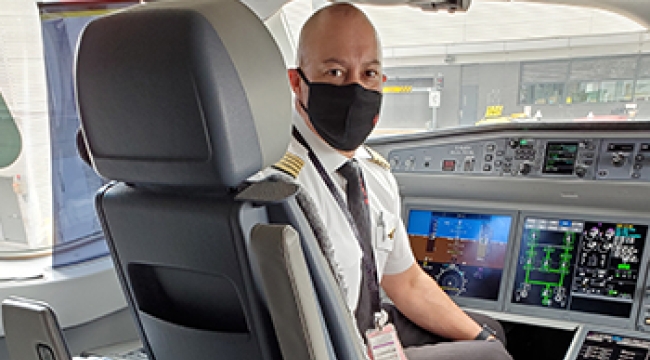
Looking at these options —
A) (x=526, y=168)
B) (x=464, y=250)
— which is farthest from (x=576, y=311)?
(x=526, y=168)

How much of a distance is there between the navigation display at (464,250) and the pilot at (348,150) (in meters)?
0.60

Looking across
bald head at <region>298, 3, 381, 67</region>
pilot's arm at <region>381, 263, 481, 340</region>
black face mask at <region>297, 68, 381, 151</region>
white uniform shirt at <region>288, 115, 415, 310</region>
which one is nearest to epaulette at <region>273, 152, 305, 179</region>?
white uniform shirt at <region>288, 115, 415, 310</region>

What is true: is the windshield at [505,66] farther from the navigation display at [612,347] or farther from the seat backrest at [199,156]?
the seat backrest at [199,156]

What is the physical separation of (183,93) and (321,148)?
32.8 inches

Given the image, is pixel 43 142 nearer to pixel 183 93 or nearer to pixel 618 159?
pixel 183 93

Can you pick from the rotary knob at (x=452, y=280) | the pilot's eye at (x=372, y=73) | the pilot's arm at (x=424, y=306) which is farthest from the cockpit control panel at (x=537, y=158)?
the pilot's eye at (x=372, y=73)

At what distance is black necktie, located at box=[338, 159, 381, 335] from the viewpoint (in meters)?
1.36

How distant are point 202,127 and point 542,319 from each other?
1.87 m

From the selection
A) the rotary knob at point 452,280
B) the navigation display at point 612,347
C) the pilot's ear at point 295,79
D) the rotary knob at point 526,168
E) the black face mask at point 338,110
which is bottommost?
the navigation display at point 612,347

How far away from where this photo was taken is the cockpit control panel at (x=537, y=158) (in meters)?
1.94

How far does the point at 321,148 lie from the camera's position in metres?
1.45

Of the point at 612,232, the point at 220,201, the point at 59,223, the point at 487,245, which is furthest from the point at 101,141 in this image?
the point at 612,232

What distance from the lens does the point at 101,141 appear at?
0.75m

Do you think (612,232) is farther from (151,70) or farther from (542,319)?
(151,70)
